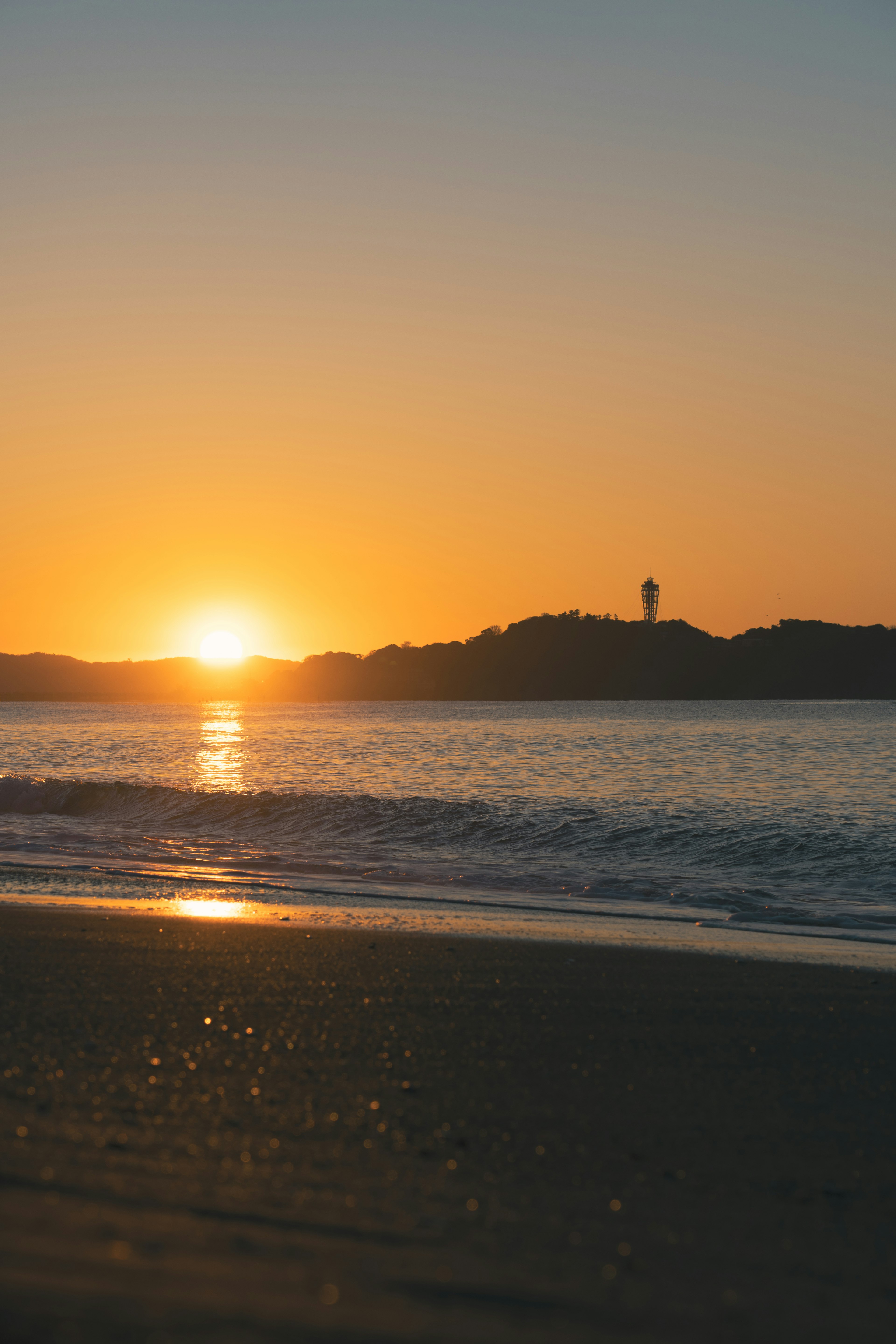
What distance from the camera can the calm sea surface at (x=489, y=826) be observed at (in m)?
12.0

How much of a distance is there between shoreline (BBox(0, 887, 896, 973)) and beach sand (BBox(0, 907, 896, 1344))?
79.5 inches

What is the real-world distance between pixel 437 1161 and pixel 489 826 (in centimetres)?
1554

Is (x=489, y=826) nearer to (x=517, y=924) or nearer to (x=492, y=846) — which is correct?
(x=492, y=846)

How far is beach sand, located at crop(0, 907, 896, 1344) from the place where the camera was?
2314 millimetres

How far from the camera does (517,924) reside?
29.7 ft

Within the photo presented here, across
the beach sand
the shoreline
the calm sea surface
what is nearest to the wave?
the calm sea surface

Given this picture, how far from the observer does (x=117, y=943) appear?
6914 millimetres

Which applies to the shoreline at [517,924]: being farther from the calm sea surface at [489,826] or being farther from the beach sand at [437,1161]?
the beach sand at [437,1161]

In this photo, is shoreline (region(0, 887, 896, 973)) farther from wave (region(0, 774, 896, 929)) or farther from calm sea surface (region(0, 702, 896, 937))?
wave (region(0, 774, 896, 929))

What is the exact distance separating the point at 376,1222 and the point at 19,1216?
1.00 meters

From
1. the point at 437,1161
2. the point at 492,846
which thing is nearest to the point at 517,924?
the point at 437,1161

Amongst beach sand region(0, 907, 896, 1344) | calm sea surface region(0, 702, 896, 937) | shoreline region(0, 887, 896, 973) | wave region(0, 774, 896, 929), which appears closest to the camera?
beach sand region(0, 907, 896, 1344)

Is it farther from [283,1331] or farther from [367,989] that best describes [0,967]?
[283,1331]

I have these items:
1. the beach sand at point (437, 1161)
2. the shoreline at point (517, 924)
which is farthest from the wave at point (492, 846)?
the beach sand at point (437, 1161)
